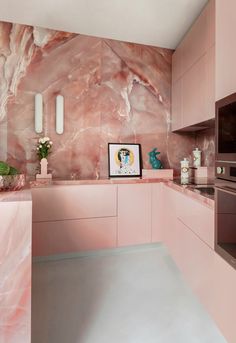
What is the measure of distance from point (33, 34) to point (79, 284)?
103 inches

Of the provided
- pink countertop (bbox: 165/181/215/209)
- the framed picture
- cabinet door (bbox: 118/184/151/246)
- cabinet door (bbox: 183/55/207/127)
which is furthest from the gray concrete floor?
cabinet door (bbox: 183/55/207/127)

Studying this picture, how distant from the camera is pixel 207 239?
4.62ft

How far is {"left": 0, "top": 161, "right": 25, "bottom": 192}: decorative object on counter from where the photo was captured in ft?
3.76

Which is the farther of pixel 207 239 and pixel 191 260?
pixel 191 260

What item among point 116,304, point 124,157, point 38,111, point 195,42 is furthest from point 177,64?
point 116,304

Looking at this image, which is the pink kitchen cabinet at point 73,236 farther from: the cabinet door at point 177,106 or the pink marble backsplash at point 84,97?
the cabinet door at point 177,106

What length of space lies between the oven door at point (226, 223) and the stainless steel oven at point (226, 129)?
6.0 inches

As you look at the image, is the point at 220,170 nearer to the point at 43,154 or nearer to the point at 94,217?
the point at 94,217

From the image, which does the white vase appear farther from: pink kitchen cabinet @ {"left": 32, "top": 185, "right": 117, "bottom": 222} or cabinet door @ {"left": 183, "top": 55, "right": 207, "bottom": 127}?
cabinet door @ {"left": 183, "top": 55, "right": 207, "bottom": 127}

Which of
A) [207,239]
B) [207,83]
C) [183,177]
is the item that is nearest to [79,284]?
[207,239]

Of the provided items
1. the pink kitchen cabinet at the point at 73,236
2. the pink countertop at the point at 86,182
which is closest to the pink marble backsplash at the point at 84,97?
the pink countertop at the point at 86,182

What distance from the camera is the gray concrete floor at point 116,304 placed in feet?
4.28

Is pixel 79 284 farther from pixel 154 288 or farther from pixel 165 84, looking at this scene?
pixel 165 84

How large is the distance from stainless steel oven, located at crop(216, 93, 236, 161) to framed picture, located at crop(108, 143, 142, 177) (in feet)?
5.40
